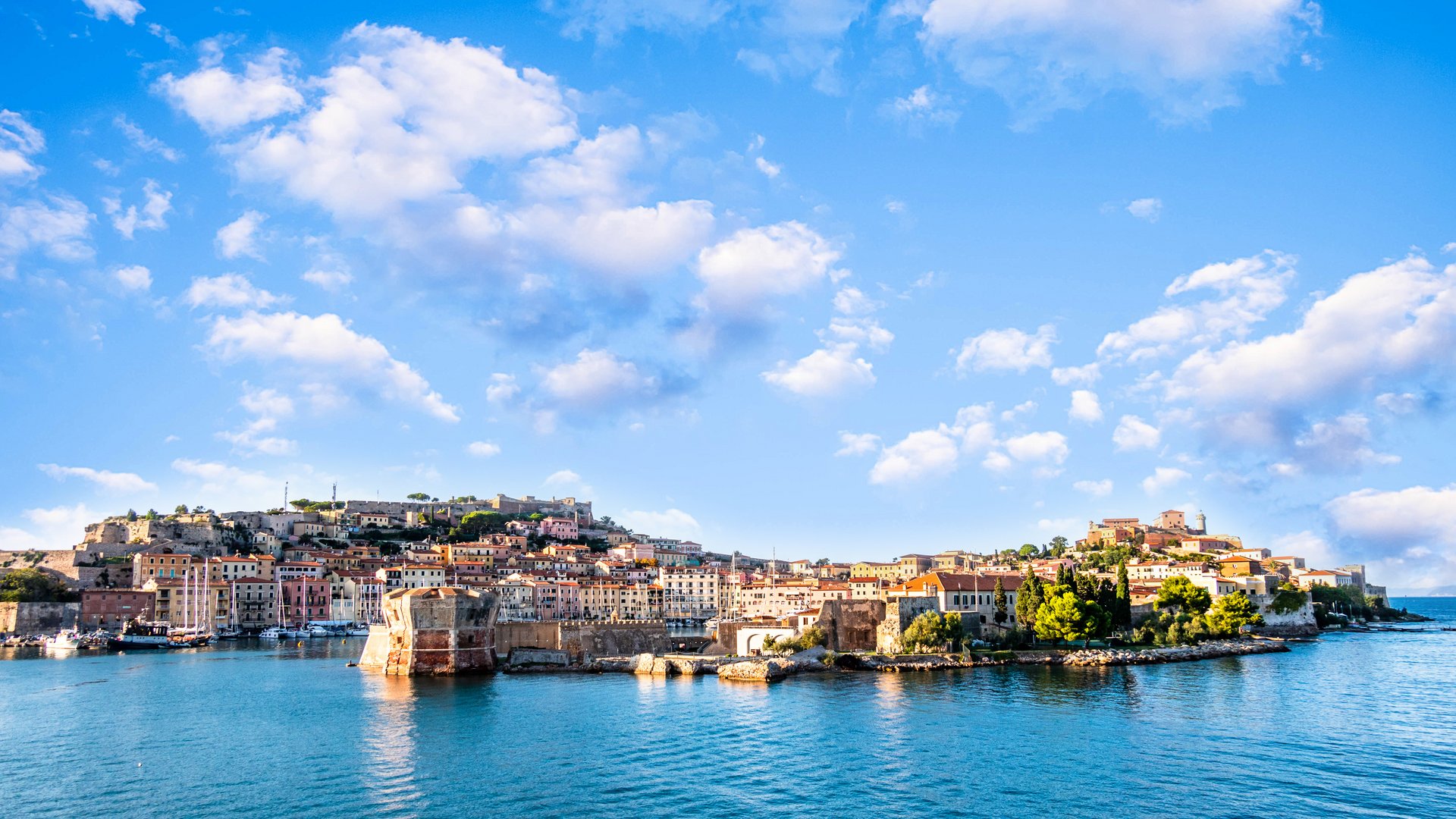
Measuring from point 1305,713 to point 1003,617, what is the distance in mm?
27957

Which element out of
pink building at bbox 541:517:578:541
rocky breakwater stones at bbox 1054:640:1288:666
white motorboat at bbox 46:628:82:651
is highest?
pink building at bbox 541:517:578:541

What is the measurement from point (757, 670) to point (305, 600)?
67.7 metres

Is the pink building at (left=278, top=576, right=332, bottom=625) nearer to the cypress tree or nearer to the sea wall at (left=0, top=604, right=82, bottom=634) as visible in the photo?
the sea wall at (left=0, top=604, right=82, bottom=634)

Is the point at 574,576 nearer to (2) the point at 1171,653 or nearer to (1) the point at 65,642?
(1) the point at 65,642

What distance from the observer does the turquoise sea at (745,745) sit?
939 inches

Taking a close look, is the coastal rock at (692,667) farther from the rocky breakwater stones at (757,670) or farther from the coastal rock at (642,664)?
the rocky breakwater stones at (757,670)

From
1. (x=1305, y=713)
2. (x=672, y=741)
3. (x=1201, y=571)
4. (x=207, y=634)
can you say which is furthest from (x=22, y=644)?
(x=1201, y=571)

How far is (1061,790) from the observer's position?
2450 centimetres

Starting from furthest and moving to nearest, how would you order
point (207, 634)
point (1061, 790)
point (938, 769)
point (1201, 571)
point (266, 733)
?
point (1201, 571)
point (207, 634)
point (266, 733)
point (938, 769)
point (1061, 790)

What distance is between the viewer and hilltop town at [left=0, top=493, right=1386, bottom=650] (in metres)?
64.2

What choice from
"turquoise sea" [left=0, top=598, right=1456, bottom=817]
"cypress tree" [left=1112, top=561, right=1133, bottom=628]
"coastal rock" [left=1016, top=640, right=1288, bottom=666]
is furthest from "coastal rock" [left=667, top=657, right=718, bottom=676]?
"cypress tree" [left=1112, top=561, right=1133, bottom=628]

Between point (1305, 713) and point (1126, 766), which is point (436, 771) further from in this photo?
point (1305, 713)

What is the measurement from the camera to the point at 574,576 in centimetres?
11062

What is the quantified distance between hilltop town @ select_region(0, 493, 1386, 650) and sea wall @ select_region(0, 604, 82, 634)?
1.13 ft
